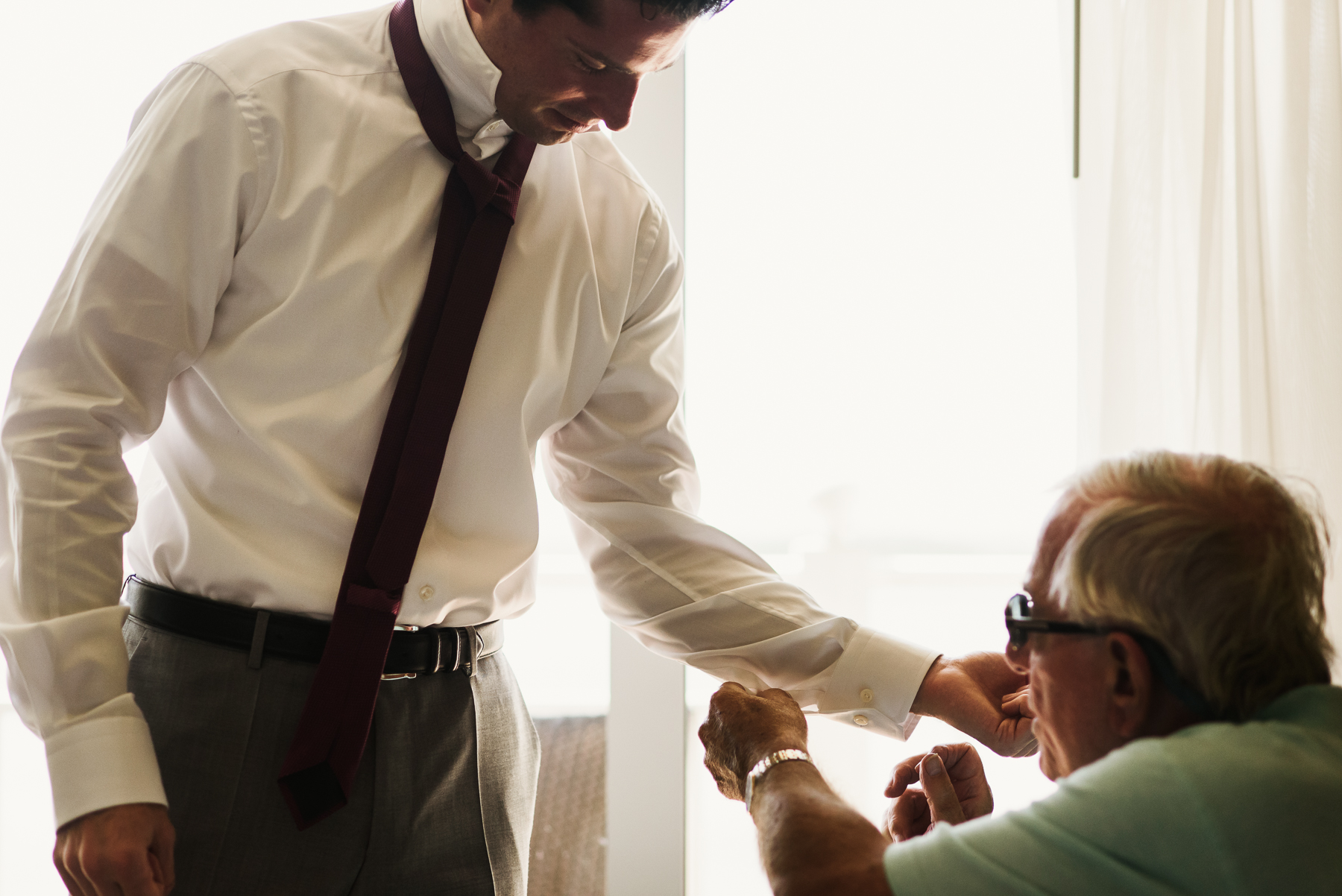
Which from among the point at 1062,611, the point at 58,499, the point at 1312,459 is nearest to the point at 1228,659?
the point at 1062,611

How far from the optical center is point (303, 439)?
1145 millimetres

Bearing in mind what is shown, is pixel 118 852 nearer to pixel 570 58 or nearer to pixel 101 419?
pixel 101 419

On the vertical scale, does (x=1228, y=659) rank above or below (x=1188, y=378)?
below

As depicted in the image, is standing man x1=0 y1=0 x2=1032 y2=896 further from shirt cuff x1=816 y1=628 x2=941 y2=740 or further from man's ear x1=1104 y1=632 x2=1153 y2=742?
man's ear x1=1104 y1=632 x2=1153 y2=742

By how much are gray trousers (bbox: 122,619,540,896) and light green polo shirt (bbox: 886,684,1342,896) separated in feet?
1.97

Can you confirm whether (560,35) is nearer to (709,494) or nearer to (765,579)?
(765,579)

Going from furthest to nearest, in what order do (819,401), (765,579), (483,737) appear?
1. (819,401)
2. (765,579)
3. (483,737)

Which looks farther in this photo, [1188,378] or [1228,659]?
[1188,378]

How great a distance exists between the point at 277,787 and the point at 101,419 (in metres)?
0.44

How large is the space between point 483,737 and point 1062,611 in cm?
72

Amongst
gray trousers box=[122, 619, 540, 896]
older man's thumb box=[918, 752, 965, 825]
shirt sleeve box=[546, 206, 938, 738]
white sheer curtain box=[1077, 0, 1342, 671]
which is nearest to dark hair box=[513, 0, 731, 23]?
shirt sleeve box=[546, 206, 938, 738]

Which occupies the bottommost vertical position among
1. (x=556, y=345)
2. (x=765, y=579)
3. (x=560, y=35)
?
(x=765, y=579)

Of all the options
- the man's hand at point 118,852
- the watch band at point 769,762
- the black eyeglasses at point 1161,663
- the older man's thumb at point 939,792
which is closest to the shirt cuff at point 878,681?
the older man's thumb at point 939,792

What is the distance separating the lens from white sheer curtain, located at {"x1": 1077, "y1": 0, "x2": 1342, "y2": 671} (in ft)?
6.01
